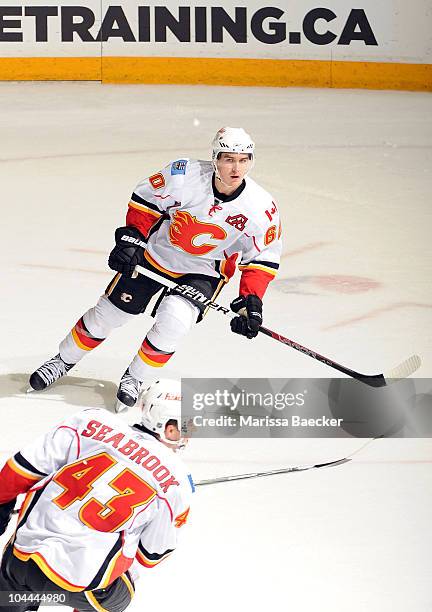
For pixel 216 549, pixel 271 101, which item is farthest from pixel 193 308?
pixel 271 101

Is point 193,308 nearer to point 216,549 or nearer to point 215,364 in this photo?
point 215,364

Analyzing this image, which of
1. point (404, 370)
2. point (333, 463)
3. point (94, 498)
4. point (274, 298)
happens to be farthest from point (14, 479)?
point (274, 298)

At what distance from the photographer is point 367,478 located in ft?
13.4

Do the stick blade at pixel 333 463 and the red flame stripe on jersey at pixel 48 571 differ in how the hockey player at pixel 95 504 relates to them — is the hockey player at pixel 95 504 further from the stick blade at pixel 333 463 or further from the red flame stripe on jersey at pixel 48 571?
the stick blade at pixel 333 463

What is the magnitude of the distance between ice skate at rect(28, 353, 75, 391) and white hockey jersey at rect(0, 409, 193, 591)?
6.10 feet

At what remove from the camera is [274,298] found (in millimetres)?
5824

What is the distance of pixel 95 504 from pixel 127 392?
1.88 metres

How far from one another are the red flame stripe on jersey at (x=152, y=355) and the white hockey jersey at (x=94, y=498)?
Answer: 170 centimetres

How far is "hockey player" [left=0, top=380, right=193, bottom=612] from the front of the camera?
2645 millimetres

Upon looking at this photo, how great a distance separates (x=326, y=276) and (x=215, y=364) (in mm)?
1351

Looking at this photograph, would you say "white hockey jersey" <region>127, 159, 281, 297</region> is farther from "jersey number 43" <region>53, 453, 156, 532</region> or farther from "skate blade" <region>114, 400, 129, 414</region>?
"jersey number 43" <region>53, 453, 156, 532</region>

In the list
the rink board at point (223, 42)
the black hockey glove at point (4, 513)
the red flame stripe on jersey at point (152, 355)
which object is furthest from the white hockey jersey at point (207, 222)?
the rink board at point (223, 42)

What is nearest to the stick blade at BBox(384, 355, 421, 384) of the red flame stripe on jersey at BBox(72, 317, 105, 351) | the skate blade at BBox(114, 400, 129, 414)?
the skate blade at BBox(114, 400, 129, 414)

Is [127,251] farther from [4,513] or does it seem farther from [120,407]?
[4,513]
